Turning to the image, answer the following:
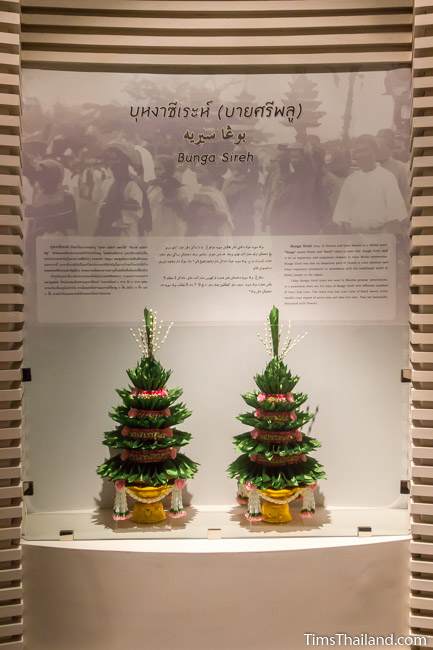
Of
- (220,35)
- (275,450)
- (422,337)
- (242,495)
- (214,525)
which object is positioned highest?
(220,35)

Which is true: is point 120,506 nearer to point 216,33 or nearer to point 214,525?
point 214,525

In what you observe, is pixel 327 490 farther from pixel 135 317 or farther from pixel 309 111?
pixel 309 111

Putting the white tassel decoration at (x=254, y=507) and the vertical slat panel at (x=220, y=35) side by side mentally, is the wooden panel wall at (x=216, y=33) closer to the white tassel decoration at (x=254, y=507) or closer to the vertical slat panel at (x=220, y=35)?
the vertical slat panel at (x=220, y=35)

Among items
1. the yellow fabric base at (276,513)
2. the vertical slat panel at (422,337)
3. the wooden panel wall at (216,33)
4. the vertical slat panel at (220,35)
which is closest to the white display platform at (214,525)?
the yellow fabric base at (276,513)

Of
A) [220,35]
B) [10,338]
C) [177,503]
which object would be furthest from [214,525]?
[220,35]

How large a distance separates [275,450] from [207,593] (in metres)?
0.66

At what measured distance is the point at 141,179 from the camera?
3.13m

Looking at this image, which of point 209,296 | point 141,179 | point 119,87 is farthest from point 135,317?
point 119,87

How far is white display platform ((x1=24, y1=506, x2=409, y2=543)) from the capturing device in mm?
2850

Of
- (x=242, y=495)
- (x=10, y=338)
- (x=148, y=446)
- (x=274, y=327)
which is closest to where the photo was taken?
(x=10, y=338)

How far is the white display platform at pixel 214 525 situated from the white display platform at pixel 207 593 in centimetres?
8

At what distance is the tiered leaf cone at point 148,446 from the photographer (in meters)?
2.89

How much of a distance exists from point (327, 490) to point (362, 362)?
649 mm

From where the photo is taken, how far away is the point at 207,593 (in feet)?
8.90
